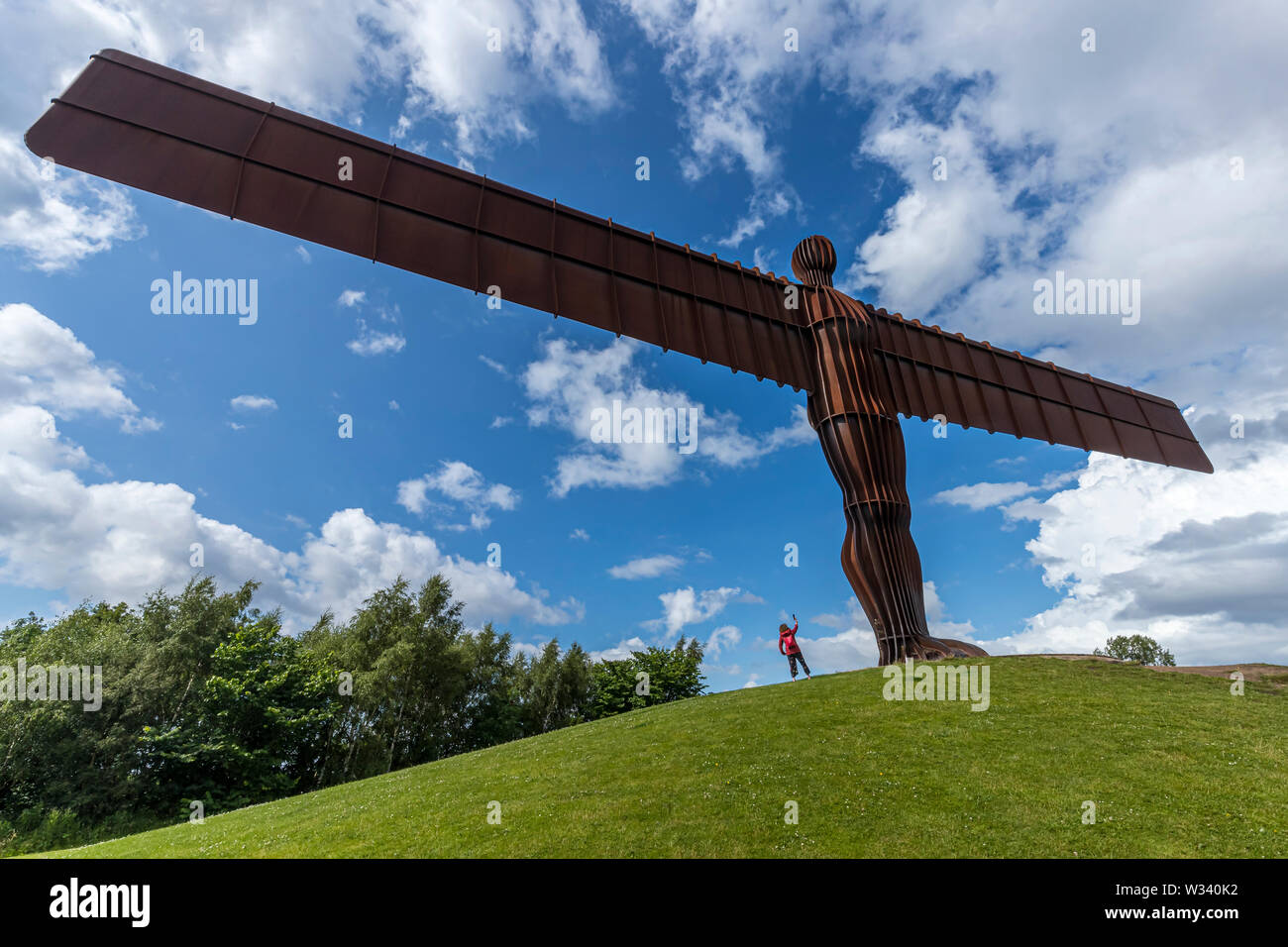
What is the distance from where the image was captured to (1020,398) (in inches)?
802

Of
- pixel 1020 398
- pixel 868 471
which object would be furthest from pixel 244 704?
pixel 1020 398

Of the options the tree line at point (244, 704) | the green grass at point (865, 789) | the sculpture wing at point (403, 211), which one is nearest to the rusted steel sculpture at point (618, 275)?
the sculpture wing at point (403, 211)

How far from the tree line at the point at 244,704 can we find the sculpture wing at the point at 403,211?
19098mm

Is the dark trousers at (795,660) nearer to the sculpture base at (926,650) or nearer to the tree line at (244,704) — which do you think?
the sculpture base at (926,650)

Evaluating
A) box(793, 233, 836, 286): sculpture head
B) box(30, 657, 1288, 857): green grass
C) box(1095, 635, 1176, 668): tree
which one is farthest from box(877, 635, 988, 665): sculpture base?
box(1095, 635, 1176, 668): tree

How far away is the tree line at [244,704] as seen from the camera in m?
24.0

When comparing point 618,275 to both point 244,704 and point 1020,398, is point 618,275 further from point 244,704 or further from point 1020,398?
point 244,704

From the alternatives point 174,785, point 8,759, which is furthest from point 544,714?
point 8,759

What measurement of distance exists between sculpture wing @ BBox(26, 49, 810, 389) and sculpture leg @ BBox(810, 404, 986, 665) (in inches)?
94.7

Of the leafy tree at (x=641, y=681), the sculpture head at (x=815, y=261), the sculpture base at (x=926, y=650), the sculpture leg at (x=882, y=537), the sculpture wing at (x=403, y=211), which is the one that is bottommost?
the leafy tree at (x=641, y=681)
